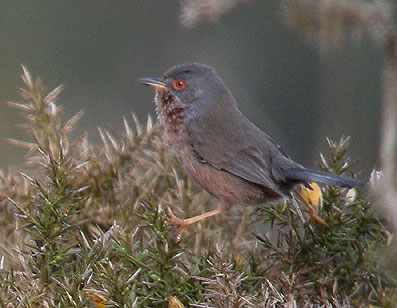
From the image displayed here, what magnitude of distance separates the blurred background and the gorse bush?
4.10 meters

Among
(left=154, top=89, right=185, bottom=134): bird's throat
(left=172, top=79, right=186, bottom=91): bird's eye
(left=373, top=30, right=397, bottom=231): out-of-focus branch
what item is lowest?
(left=154, top=89, right=185, bottom=134): bird's throat

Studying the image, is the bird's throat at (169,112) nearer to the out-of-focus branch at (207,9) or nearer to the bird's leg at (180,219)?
the bird's leg at (180,219)

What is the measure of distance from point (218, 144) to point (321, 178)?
1.23 m

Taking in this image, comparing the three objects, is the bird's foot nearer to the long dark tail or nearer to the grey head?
the long dark tail

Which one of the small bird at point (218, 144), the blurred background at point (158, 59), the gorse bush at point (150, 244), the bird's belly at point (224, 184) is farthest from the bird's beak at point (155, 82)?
the blurred background at point (158, 59)

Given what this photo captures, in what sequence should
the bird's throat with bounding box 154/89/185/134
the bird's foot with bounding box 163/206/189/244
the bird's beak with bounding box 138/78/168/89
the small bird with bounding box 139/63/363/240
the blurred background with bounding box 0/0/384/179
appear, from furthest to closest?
the blurred background with bounding box 0/0/384/179 → the bird's beak with bounding box 138/78/168/89 → the bird's throat with bounding box 154/89/185/134 → the small bird with bounding box 139/63/363/240 → the bird's foot with bounding box 163/206/189/244

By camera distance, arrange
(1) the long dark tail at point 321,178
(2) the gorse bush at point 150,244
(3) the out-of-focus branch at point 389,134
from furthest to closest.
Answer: (1) the long dark tail at point 321,178, (2) the gorse bush at point 150,244, (3) the out-of-focus branch at point 389,134

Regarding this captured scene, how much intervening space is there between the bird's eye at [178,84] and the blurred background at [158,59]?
2.55 meters

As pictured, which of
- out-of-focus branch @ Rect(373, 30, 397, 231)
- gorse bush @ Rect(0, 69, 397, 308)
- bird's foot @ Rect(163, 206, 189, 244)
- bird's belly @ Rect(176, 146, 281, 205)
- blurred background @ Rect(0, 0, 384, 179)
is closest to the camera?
out-of-focus branch @ Rect(373, 30, 397, 231)

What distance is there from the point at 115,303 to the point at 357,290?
783mm

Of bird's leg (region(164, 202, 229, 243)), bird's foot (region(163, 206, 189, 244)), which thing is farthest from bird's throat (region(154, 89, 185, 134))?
bird's foot (region(163, 206, 189, 244))

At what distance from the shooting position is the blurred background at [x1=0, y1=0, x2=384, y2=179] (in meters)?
8.42

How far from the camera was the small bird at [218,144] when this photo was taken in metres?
4.00

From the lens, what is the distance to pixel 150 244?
2.53m
